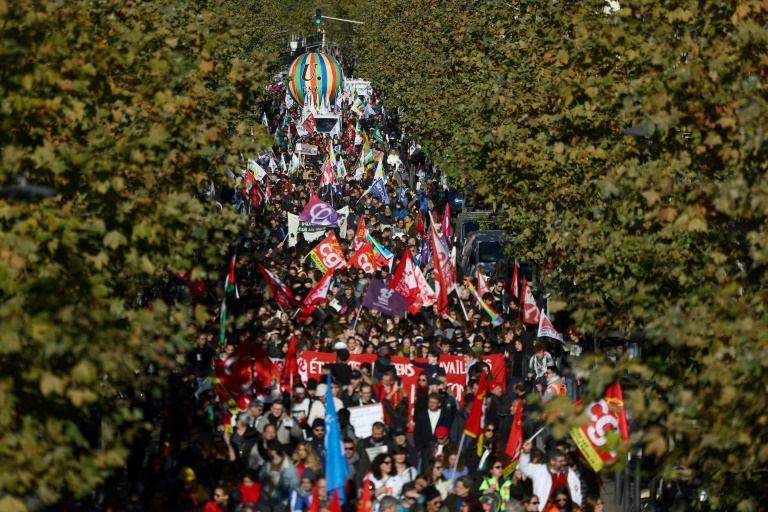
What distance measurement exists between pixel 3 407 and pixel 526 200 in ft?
45.6

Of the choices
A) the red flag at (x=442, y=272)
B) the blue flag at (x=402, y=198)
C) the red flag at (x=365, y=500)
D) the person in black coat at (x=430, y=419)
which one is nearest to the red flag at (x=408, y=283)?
the red flag at (x=442, y=272)

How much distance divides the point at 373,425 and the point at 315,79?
6217 cm

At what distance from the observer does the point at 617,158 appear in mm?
17375

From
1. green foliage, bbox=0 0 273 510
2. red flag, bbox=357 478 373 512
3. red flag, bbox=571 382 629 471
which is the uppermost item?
green foliage, bbox=0 0 273 510

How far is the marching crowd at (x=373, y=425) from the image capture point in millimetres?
13289

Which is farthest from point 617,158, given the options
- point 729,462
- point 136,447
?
point 729,462

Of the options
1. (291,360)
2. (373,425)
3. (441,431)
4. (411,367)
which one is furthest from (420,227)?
(373,425)

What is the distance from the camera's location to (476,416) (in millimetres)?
15258

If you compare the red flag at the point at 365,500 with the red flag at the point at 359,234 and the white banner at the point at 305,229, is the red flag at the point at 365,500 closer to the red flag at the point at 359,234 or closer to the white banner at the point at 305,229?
the red flag at the point at 359,234

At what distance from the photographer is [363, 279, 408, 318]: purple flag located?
22.2 metres

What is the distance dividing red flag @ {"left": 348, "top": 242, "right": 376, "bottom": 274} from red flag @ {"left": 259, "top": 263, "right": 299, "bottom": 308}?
185 inches

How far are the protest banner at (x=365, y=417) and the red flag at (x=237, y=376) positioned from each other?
1944mm

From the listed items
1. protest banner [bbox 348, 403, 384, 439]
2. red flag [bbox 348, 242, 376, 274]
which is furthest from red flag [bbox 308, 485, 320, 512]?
red flag [bbox 348, 242, 376, 274]

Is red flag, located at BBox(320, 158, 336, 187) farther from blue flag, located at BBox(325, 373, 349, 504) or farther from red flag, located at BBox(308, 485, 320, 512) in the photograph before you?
red flag, located at BBox(308, 485, 320, 512)
